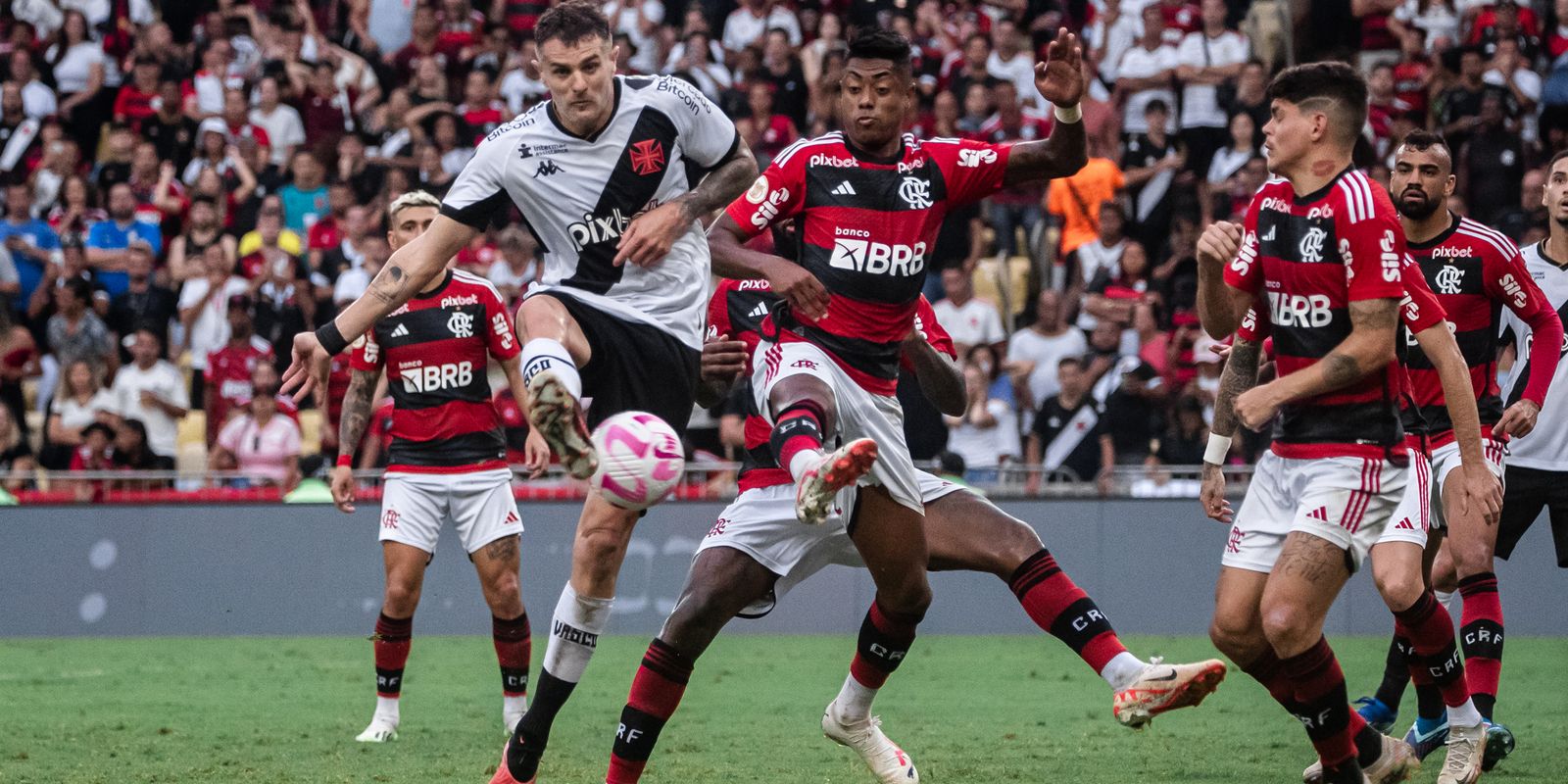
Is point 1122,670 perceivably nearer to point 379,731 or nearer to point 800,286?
point 800,286

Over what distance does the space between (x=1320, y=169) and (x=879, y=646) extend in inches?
100

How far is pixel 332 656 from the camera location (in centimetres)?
1338

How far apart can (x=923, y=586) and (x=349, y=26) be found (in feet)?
54.6

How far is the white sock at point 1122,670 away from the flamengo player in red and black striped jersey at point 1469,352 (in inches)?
82.4

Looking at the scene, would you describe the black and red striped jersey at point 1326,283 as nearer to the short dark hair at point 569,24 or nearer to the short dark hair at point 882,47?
the short dark hair at point 882,47

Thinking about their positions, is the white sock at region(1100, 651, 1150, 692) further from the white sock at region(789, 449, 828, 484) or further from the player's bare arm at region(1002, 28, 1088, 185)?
the player's bare arm at region(1002, 28, 1088, 185)

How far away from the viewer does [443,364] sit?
9680 mm

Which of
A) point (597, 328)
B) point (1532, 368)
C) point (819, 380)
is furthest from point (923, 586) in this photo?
point (1532, 368)

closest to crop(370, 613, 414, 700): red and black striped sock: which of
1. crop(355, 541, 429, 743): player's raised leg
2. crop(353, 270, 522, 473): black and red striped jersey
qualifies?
crop(355, 541, 429, 743): player's raised leg

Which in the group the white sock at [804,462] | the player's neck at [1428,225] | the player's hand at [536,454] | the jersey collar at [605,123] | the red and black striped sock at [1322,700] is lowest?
the player's hand at [536,454]

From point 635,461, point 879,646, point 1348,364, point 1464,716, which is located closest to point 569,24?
point 635,461

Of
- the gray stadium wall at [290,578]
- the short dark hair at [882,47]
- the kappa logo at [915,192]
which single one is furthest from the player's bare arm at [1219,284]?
the gray stadium wall at [290,578]

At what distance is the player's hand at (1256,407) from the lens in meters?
6.19

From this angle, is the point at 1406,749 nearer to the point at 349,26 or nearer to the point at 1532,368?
the point at 1532,368
